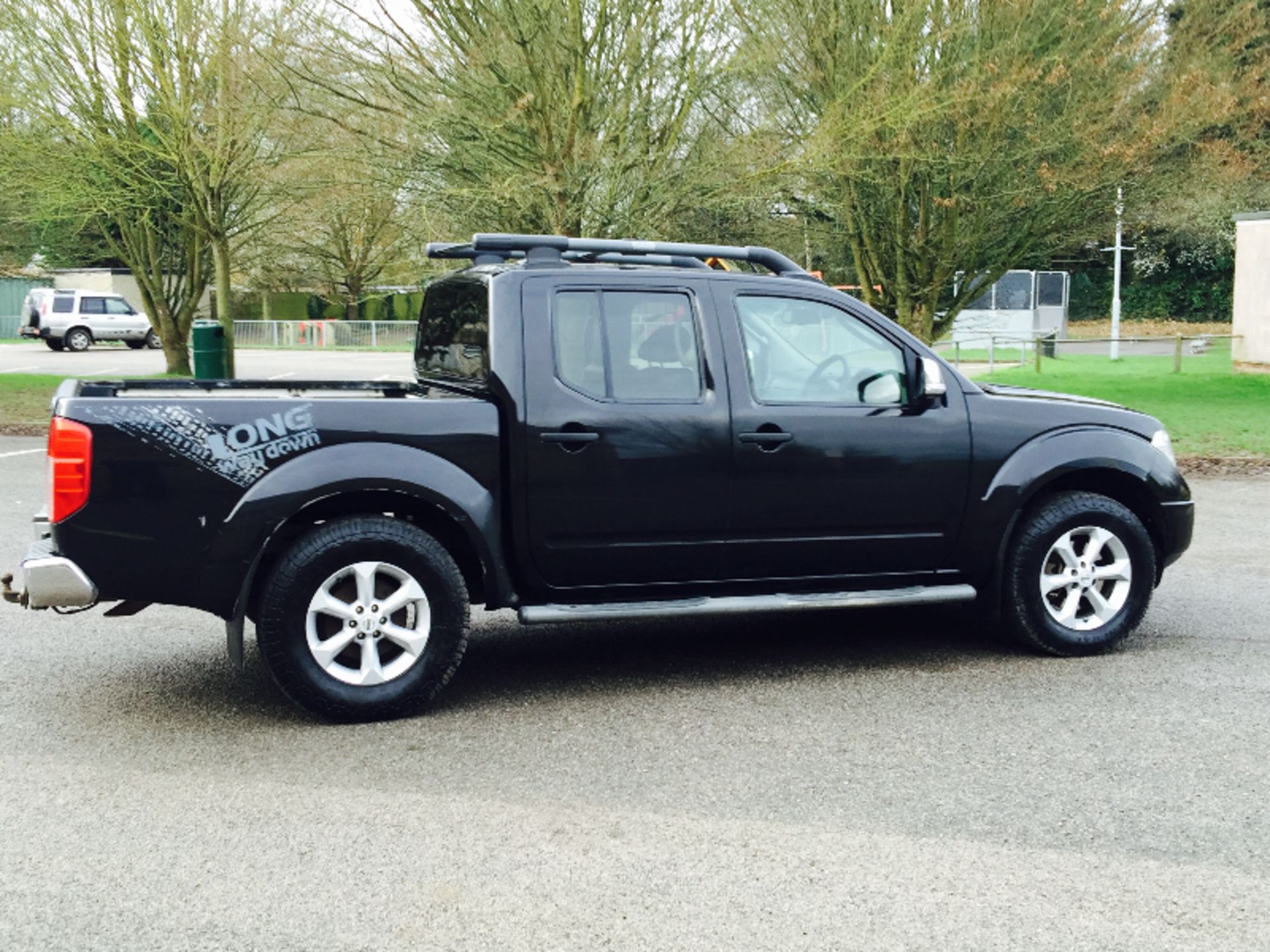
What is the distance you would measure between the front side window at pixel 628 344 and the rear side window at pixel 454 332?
344 mm

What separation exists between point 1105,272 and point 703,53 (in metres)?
41.4

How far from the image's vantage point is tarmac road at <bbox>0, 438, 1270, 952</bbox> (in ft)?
11.5

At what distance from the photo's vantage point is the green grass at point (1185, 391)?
1511 cm

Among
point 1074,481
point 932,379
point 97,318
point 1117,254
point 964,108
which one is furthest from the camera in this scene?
point 97,318

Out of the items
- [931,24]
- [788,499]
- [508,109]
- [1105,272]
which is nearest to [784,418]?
[788,499]

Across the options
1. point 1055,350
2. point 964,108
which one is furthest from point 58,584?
point 1055,350

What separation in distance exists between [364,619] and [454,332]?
1.54 m

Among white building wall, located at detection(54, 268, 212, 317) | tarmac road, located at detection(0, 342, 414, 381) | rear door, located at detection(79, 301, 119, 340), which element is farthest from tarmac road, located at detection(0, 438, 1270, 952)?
white building wall, located at detection(54, 268, 212, 317)

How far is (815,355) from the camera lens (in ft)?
19.6

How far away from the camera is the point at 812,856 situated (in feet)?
12.8

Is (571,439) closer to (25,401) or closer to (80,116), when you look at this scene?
(80,116)

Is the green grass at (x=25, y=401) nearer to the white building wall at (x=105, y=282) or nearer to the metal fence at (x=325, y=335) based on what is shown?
the metal fence at (x=325, y=335)

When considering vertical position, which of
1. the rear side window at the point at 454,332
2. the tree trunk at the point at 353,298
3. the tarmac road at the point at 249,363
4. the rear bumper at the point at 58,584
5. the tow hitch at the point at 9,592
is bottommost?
the tow hitch at the point at 9,592

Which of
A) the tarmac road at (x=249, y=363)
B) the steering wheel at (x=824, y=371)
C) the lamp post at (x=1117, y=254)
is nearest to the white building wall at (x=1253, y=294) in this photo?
the lamp post at (x=1117, y=254)
